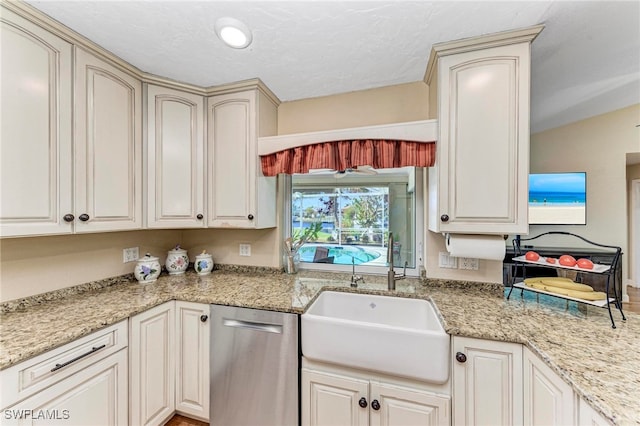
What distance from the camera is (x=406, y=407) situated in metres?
1.13

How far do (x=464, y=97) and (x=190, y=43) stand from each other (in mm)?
1539

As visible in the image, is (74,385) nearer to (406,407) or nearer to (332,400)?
(332,400)

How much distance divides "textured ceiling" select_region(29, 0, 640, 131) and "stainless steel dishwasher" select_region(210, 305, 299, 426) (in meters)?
1.50

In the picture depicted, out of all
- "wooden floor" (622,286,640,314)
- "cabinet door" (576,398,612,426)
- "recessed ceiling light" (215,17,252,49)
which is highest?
"recessed ceiling light" (215,17,252,49)

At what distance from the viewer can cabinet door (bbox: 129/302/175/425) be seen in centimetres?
129

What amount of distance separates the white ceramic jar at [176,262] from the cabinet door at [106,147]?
0.46m

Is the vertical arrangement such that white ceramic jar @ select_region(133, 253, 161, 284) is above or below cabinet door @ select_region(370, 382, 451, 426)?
above

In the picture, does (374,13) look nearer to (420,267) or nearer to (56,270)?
(420,267)

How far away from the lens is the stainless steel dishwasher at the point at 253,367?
1303 millimetres

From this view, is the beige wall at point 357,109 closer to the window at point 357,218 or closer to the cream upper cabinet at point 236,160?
the cream upper cabinet at point 236,160

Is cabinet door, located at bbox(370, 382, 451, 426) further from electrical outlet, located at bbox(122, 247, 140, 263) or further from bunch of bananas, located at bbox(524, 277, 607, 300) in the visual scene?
electrical outlet, located at bbox(122, 247, 140, 263)

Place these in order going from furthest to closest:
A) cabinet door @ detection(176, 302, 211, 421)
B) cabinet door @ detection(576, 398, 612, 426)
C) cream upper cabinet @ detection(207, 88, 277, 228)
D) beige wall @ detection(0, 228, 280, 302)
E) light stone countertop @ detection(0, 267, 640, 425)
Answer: cream upper cabinet @ detection(207, 88, 277, 228)
cabinet door @ detection(176, 302, 211, 421)
beige wall @ detection(0, 228, 280, 302)
light stone countertop @ detection(0, 267, 640, 425)
cabinet door @ detection(576, 398, 612, 426)

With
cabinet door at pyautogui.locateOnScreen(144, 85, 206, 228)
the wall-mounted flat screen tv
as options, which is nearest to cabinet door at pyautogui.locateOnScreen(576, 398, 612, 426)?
cabinet door at pyautogui.locateOnScreen(144, 85, 206, 228)

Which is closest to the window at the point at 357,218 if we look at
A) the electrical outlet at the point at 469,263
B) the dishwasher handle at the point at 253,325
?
the electrical outlet at the point at 469,263
